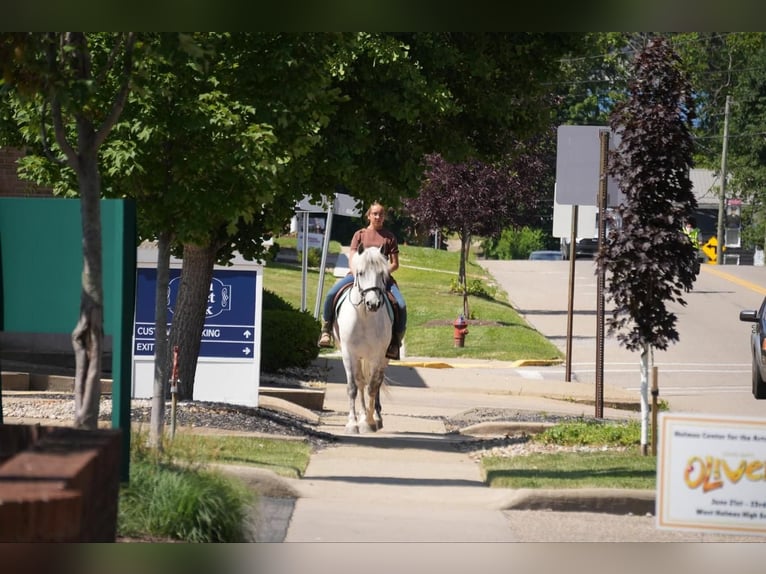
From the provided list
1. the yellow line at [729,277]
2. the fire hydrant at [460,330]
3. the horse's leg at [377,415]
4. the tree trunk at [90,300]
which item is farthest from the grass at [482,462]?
the yellow line at [729,277]

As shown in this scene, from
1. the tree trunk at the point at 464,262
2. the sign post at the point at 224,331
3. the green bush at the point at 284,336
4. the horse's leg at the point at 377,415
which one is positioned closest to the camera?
the tree trunk at the point at 464,262

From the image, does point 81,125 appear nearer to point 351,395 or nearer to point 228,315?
point 351,395

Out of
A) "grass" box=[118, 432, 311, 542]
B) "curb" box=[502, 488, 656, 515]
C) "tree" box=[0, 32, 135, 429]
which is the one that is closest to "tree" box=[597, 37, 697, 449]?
"curb" box=[502, 488, 656, 515]

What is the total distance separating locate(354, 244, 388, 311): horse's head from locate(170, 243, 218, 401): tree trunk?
2.32m

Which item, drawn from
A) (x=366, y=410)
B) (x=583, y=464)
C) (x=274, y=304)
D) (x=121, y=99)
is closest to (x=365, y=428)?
(x=366, y=410)

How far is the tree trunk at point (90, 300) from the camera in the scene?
29.1 feet

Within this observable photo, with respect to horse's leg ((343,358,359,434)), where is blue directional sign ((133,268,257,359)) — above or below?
above

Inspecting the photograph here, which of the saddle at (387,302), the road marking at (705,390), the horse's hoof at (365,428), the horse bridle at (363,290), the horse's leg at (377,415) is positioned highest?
the horse bridle at (363,290)

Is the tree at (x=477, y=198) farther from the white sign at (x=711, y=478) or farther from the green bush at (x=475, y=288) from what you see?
the white sign at (x=711, y=478)

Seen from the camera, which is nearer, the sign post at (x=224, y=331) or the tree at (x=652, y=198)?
the tree at (x=652, y=198)

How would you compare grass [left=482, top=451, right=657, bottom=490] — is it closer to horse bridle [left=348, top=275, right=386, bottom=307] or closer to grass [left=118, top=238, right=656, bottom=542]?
grass [left=118, top=238, right=656, bottom=542]

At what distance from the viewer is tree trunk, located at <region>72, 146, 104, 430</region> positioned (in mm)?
8875

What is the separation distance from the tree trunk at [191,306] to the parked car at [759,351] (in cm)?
564
